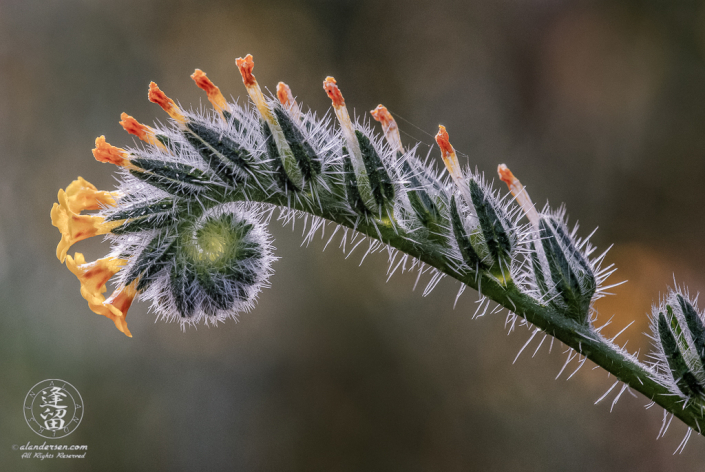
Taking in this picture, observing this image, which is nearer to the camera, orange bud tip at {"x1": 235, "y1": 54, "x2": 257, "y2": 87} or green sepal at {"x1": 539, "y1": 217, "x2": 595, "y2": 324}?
green sepal at {"x1": 539, "y1": 217, "x2": 595, "y2": 324}

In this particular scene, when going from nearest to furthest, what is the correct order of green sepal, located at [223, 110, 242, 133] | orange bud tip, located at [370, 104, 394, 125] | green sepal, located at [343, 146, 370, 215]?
green sepal, located at [343, 146, 370, 215] → green sepal, located at [223, 110, 242, 133] → orange bud tip, located at [370, 104, 394, 125]

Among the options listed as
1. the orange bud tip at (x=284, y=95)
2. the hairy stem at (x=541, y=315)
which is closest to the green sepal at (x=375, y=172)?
the hairy stem at (x=541, y=315)

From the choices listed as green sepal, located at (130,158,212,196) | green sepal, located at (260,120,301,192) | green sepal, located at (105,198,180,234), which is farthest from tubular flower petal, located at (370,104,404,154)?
green sepal, located at (105,198,180,234)

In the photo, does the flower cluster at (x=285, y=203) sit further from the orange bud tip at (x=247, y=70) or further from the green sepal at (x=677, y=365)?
the green sepal at (x=677, y=365)

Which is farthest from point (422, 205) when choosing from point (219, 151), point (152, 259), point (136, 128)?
point (136, 128)

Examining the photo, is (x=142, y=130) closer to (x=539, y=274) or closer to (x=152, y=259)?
(x=152, y=259)

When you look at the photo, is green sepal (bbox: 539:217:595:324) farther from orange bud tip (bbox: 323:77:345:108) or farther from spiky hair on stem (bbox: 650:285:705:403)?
orange bud tip (bbox: 323:77:345:108)

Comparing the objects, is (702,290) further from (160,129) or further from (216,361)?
(160,129)
